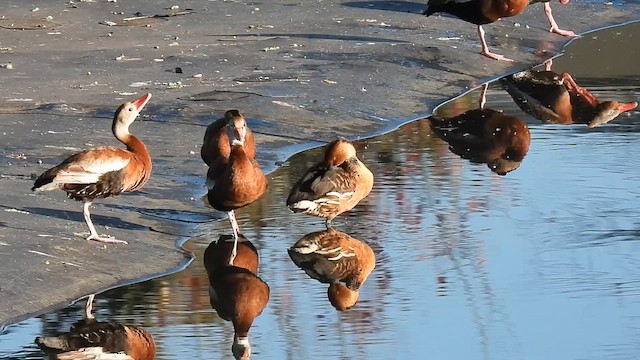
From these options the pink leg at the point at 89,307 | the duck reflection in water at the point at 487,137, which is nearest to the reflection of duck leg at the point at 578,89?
the duck reflection in water at the point at 487,137

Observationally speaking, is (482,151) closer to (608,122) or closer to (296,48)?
(608,122)

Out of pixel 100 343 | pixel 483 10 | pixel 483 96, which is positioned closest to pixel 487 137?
pixel 483 96

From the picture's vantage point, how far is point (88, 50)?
637 inches

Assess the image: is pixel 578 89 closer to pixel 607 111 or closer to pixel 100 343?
pixel 607 111

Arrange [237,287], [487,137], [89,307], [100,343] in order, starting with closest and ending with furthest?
[100,343]
[89,307]
[237,287]
[487,137]

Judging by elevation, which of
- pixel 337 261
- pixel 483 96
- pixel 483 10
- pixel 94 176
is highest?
pixel 94 176

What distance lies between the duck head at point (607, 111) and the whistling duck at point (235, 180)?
16.1 ft

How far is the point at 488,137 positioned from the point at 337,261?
13.0 ft

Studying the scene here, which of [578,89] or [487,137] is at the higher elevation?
[487,137]

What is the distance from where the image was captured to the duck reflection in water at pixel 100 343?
7.12 meters

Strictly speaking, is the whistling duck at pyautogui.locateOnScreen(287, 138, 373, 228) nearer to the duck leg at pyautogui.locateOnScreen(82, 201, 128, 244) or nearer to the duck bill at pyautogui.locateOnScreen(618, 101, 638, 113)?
the duck leg at pyautogui.locateOnScreen(82, 201, 128, 244)

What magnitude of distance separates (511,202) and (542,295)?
2273 millimetres

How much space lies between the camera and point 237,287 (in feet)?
27.1

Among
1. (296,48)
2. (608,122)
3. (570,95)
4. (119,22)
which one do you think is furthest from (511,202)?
(119,22)
